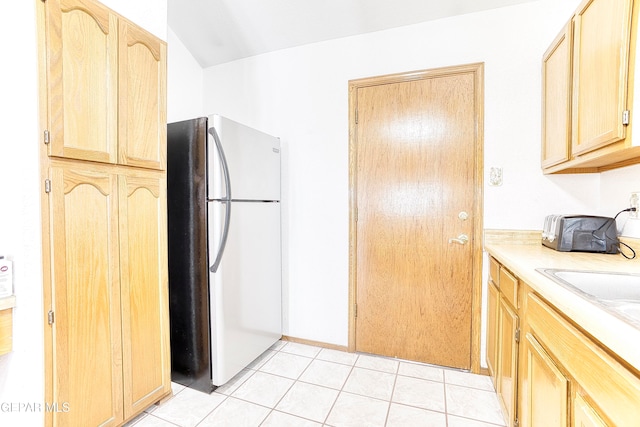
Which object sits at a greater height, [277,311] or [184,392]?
[277,311]

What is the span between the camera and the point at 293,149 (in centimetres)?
267

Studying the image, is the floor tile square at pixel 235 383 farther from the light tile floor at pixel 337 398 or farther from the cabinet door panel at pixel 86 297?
the cabinet door panel at pixel 86 297

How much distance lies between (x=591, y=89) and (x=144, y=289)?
243cm

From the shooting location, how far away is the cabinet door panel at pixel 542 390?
92 centimetres

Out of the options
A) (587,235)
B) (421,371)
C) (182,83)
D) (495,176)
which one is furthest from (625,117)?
(182,83)

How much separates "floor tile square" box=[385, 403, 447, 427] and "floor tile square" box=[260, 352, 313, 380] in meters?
0.71

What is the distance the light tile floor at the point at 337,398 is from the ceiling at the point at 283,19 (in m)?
2.51

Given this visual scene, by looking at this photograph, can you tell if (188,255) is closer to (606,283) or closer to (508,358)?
(508,358)

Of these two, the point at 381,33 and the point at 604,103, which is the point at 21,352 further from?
the point at 381,33

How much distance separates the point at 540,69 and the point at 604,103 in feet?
2.94

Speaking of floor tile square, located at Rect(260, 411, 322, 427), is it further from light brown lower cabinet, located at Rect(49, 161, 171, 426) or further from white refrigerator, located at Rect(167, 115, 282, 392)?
light brown lower cabinet, located at Rect(49, 161, 171, 426)

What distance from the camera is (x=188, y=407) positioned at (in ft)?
6.03

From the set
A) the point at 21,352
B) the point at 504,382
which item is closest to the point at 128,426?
the point at 21,352

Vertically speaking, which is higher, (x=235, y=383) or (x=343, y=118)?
(x=343, y=118)
